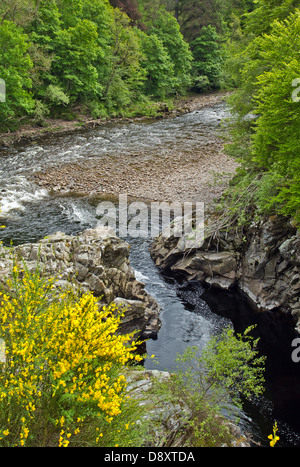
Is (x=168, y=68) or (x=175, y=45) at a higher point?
(x=175, y=45)

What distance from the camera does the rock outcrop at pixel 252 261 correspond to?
9.92 meters

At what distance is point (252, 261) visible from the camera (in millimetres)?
11055

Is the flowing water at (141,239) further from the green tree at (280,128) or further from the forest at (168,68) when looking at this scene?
the green tree at (280,128)

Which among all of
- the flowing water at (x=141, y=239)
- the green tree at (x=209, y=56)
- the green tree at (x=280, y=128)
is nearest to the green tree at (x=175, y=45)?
the green tree at (x=209, y=56)

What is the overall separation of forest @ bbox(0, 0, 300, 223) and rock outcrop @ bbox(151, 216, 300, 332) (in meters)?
0.85

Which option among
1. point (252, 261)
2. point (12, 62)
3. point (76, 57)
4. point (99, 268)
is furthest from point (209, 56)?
point (99, 268)

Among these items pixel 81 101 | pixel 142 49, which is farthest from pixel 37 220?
pixel 142 49

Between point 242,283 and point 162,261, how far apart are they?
10.3ft

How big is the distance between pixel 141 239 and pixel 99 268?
5043mm

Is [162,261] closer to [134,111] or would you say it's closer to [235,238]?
[235,238]

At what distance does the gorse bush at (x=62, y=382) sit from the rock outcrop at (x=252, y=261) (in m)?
7.40

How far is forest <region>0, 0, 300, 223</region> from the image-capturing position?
31.7ft

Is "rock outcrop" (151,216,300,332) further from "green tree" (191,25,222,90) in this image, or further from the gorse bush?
"green tree" (191,25,222,90)

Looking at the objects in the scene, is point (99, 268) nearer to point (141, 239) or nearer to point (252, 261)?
point (141, 239)
